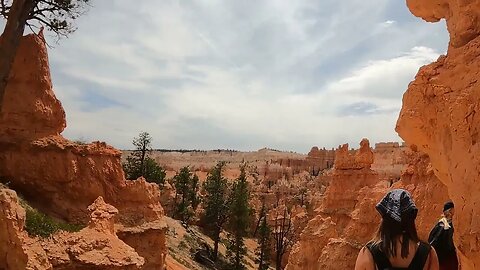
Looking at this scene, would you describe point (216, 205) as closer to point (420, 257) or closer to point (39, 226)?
point (39, 226)

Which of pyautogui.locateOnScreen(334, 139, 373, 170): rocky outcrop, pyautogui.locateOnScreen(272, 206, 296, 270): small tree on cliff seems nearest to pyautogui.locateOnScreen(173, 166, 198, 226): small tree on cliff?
pyautogui.locateOnScreen(272, 206, 296, 270): small tree on cliff

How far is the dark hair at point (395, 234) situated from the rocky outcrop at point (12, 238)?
819 centimetres

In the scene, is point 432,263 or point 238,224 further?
point 238,224

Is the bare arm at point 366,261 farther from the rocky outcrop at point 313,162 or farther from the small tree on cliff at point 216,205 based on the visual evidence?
the rocky outcrop at point 313,162

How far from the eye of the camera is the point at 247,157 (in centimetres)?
12594

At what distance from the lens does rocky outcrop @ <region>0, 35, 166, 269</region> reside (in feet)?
43.2

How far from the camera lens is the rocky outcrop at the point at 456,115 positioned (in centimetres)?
382

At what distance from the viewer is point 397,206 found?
2811mm

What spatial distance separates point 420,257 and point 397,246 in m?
0.16

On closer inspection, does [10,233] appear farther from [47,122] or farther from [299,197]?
[299,197]

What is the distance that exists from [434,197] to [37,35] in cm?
1309

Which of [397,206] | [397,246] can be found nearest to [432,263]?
[397,246]

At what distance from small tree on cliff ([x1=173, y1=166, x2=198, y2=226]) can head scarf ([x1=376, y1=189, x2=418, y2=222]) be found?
117 feet

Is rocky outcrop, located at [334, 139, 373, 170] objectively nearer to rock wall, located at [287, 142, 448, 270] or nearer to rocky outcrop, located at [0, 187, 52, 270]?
rock wall, located at [287, 142, 448, 270]
